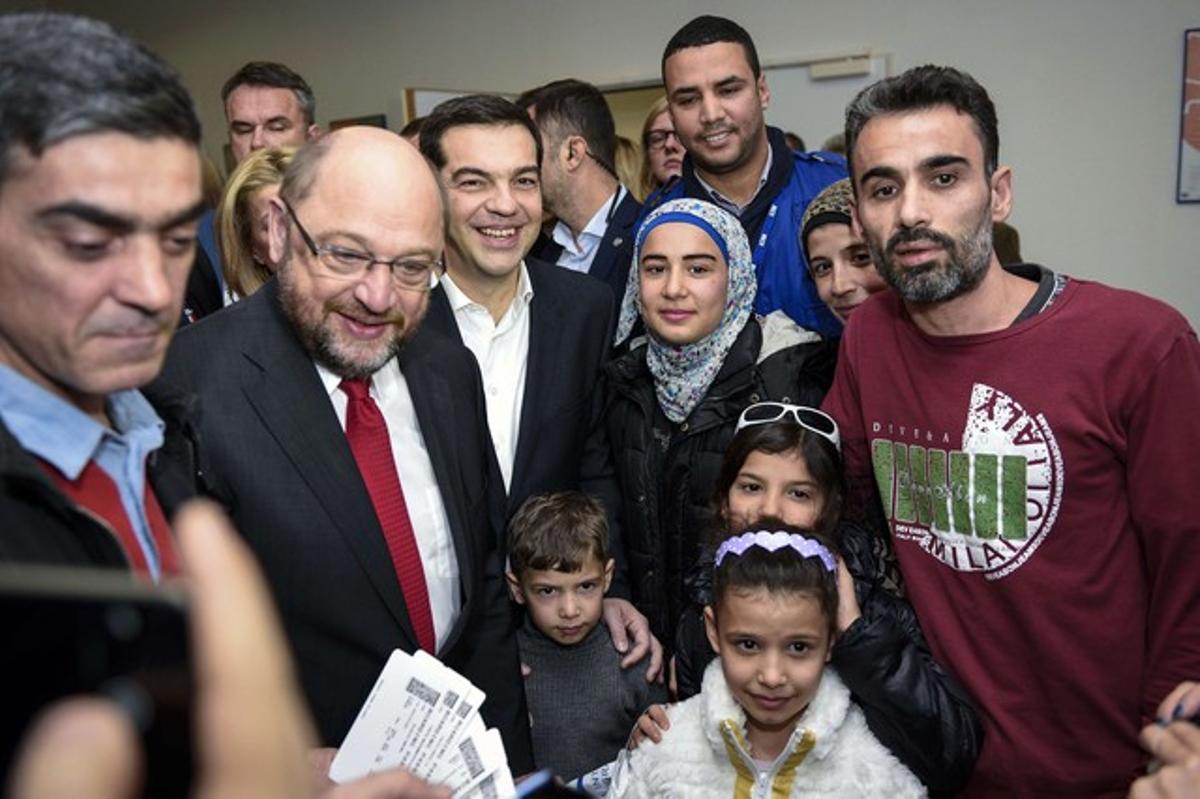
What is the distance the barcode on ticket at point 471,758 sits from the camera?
4.95ft

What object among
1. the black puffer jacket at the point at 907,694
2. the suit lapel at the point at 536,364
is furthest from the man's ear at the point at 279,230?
the black puffer jacket at the point at 907,694

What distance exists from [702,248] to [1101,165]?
3628mm

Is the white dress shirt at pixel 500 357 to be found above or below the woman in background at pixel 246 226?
below

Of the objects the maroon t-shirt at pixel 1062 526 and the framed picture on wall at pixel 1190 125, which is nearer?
the maroon t-shirt at pixel 1062 526

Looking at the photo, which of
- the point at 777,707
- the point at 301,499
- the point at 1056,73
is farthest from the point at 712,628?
the point at 1056,73

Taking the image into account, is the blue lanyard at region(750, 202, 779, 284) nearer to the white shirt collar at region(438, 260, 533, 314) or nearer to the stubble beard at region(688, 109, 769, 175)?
the stubble beard at region(688, 109, 769, 175)

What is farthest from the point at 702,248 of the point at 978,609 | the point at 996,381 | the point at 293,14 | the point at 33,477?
the point at 293,14

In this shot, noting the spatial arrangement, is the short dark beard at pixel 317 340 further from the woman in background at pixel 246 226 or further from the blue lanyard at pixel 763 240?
the blue lanyard at pixel 763 240

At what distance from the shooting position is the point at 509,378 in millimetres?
2469

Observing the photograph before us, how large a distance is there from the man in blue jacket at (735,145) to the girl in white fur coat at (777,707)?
133cm

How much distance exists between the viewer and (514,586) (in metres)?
2.36

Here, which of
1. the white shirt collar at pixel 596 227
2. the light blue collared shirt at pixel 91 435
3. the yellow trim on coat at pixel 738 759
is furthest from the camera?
the white shirt collar at pixel 596 227

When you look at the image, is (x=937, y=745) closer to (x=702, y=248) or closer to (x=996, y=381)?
(x=996, y=381)

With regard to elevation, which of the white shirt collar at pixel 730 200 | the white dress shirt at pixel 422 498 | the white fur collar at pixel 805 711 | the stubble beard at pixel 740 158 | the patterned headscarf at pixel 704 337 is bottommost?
the white fur collar at pixel 805 711
